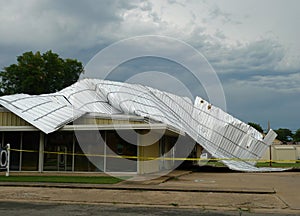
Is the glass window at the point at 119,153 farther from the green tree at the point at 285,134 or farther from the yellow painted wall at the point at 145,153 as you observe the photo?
the green tree at the point at 285,134

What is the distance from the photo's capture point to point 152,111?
977 inches

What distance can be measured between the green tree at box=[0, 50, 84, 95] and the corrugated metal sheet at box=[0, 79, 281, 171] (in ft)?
70.5

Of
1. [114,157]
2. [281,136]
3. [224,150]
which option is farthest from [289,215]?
[281,136]

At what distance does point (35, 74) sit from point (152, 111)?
2988cm

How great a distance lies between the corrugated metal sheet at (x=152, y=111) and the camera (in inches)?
860

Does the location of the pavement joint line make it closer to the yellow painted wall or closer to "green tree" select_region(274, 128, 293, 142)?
the yellow painted wall

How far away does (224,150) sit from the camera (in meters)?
29.7

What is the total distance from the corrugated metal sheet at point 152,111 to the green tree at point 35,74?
2148cm

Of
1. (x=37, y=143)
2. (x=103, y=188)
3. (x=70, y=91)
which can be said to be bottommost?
(x=103, y=188)

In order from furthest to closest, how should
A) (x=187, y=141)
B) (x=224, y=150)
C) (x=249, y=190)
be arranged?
(x=187, y=141), (x=224, y=150), (x=249, y=190)

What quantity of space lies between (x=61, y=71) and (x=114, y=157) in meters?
34.4

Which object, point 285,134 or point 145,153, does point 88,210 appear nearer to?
point 145,153

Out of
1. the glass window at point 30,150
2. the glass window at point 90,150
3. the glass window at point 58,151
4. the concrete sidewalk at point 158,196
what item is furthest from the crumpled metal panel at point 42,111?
the concrete sidewalk at point 158,196

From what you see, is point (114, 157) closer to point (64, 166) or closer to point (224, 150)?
point (64, 166)
